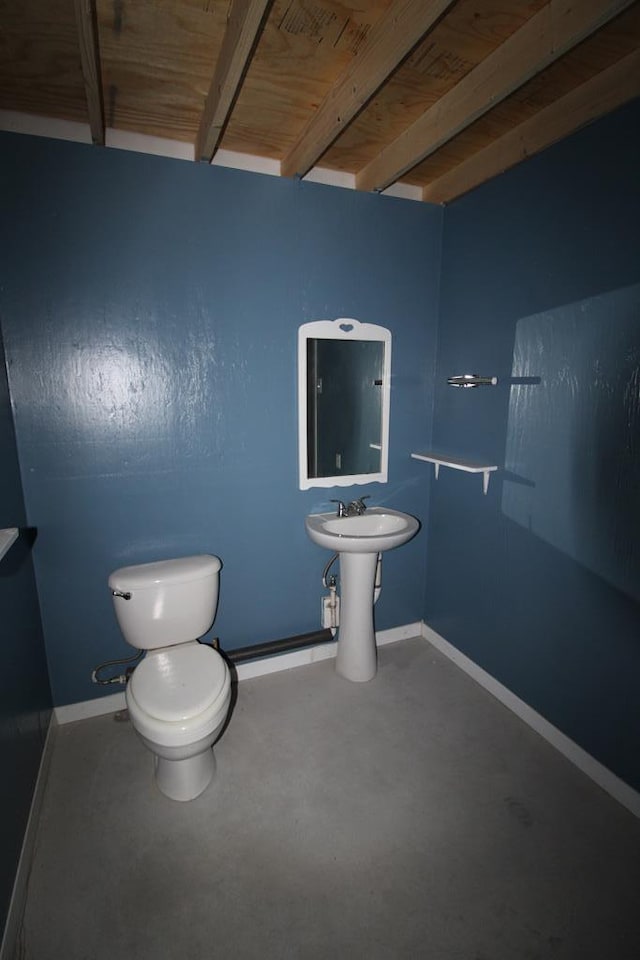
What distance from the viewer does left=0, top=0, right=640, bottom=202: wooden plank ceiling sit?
4.00ft

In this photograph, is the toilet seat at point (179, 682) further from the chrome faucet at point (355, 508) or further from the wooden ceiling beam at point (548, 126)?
the wooden ceiling beam at point (548, 126)

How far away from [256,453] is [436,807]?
1.61 metres

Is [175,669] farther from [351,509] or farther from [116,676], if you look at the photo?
[351,509]

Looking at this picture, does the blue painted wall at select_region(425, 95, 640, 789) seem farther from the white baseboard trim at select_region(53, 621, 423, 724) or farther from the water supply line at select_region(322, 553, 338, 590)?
the water supply line at select_region(322, 553, 338, 590)

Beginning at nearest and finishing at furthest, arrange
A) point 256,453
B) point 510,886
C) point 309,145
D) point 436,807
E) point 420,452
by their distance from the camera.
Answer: point 510,886 < point 436,807 < point 309,145 < point 256,453 < point 420,452

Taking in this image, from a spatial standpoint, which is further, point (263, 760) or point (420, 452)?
point (420, 452)

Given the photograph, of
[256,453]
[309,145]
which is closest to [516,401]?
[256,453]

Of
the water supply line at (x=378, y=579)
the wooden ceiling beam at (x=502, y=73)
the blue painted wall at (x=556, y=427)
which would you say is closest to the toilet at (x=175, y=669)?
the water supply line at (x=378, y=579)

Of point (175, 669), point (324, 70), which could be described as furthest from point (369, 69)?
point (175, 669)

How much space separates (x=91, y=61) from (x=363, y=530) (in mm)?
1990

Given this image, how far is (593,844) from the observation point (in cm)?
151

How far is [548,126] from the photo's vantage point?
1.71 m

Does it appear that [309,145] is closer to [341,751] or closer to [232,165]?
[232,165]

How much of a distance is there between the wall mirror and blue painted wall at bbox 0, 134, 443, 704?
0.20 ft
